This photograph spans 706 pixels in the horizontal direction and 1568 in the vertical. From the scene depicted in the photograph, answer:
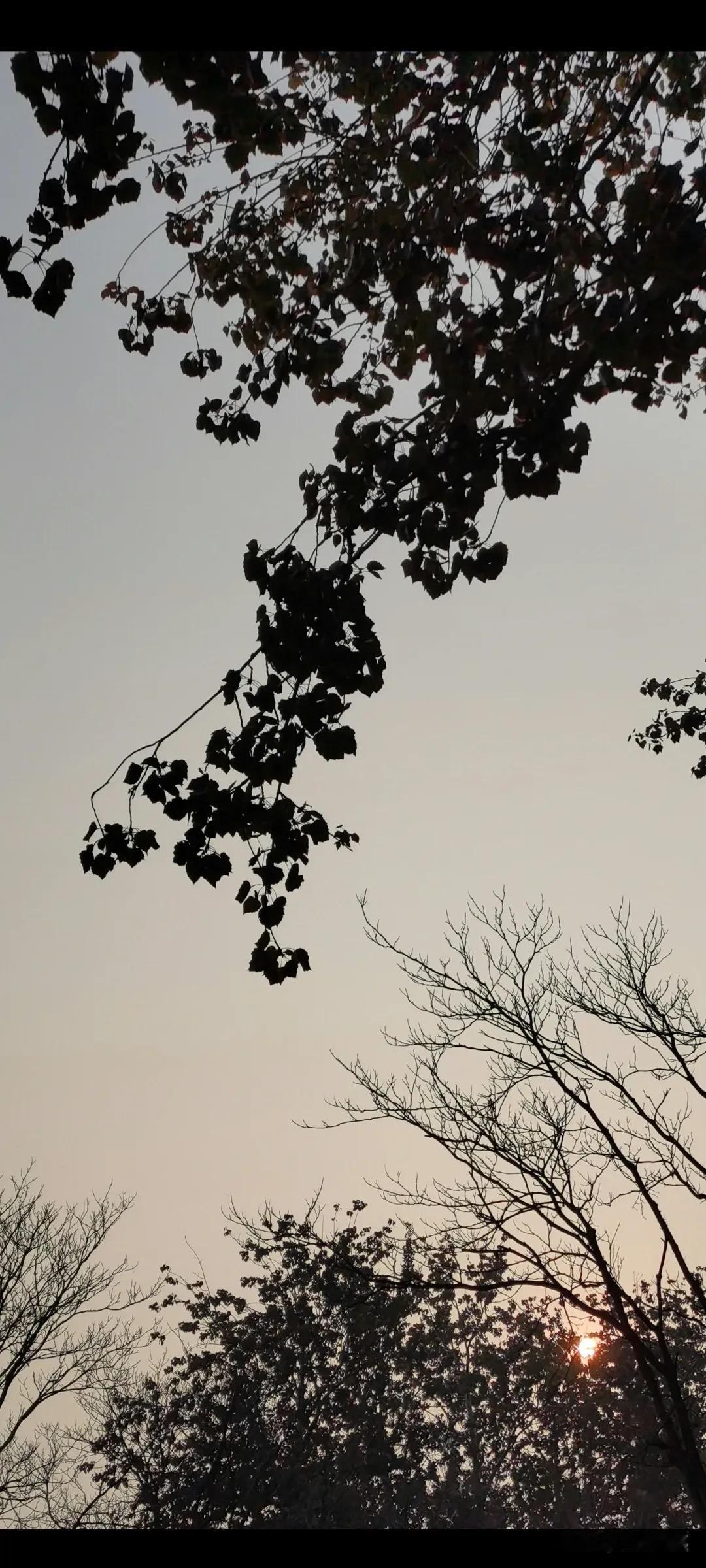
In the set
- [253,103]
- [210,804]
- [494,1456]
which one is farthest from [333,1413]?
[253,103]

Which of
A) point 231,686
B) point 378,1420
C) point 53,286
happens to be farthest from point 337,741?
point 378,1420

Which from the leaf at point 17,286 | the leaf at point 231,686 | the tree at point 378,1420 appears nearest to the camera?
the leaf at point 17,286

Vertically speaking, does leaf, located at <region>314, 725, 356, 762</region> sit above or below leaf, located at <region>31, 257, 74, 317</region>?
below

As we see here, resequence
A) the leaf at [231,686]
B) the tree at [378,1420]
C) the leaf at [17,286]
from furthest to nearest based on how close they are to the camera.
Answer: the tree at [378,1420] < the leaf at [231,686] < the leaf at [17,286]

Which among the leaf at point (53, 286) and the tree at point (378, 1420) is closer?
the leaf at point (53, 286)

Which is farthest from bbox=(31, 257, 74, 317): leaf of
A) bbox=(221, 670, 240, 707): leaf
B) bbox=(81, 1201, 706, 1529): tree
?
bbox=(81, 1201, 706, 1529): tree

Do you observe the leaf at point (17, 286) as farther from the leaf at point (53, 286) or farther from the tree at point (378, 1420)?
the tree at point (378, 1420)

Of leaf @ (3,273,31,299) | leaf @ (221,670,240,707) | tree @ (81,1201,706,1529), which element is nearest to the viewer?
leaf @ (3,273,31,299)

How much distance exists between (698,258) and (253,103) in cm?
209

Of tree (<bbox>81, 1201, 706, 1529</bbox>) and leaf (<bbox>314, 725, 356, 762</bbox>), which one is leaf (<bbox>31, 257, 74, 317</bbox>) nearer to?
leaf (<bbox>314, 725, 356, 762</bbox>)

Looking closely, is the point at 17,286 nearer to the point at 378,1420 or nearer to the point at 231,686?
the point at 231,686

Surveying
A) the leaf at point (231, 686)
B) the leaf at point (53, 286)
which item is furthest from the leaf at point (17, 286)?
the leaf at point (231, 686)

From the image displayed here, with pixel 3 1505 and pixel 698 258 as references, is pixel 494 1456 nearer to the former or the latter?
pixel 3 1505

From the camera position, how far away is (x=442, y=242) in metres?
5.30
